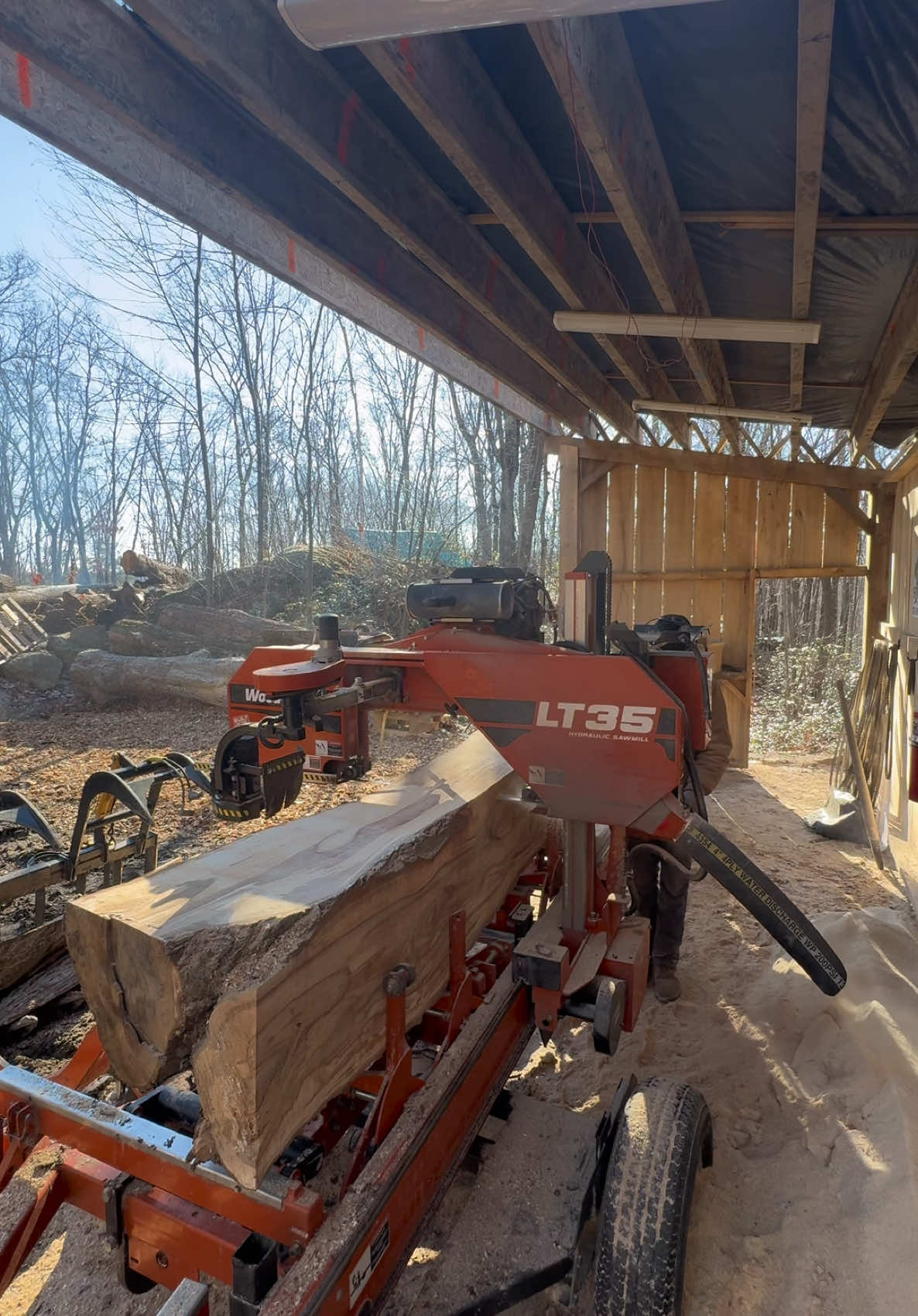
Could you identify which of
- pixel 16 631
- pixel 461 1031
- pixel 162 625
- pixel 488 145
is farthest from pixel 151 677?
pixel 461 1031

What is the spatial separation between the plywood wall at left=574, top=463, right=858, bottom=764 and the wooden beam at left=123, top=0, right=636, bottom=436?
116 inches

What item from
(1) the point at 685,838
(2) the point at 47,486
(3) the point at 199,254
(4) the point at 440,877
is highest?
(3) the point at 199,254

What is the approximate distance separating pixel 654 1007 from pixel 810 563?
5.27 meters

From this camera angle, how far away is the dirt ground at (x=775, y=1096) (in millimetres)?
1992

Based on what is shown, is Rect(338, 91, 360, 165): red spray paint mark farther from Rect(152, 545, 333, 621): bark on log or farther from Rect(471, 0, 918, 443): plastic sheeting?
Rect(152, 545, 333, 621): bark on log

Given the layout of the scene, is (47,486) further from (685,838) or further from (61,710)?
(685,838)

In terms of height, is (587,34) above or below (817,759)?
above

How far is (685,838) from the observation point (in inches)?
76.0

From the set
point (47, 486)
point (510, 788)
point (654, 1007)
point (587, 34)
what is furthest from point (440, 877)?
point (47, 486)

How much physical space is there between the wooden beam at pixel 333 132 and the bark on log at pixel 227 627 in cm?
695

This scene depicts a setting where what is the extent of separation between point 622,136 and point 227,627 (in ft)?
30.4

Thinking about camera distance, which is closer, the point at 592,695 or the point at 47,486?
the point at 592,695

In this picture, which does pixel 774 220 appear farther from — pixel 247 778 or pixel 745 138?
pixel 247 778

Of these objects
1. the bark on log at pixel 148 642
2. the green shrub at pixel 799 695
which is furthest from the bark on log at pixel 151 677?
the green shrub at pixel 799 695
